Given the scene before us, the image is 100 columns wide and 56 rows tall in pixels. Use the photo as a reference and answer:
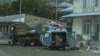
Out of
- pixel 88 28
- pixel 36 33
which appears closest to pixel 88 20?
pixel 88 28

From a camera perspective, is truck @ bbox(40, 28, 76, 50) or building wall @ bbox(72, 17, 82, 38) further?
building wall @ bbox(72, 17, 82, 38)

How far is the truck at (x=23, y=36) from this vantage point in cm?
4716

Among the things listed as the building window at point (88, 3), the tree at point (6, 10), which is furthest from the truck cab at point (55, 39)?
the tree at point (6, 10)

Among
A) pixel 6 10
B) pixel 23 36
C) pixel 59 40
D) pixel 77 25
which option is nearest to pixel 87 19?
pixel 77 25

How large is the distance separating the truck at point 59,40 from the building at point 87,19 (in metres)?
10.8

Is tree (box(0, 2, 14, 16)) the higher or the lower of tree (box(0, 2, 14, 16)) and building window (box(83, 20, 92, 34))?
the higher

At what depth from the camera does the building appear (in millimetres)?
52000

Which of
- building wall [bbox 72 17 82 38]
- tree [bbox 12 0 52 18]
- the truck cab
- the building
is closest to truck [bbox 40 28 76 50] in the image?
the truck cab

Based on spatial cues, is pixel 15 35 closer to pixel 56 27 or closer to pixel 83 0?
pixel 56 27

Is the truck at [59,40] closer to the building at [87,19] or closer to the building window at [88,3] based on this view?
the building at [87,19]

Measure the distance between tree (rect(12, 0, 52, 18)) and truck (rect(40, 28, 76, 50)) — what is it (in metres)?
53.0

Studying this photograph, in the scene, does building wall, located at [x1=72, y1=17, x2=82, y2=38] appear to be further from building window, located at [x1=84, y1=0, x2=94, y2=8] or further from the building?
building window, located at [x1=84, y1=0, x2=94, y2=8]

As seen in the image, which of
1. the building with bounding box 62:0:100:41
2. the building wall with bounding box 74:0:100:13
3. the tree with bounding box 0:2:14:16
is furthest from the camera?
the tree with bounding box 0:2:14:16

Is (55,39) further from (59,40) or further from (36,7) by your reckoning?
(36,7)
